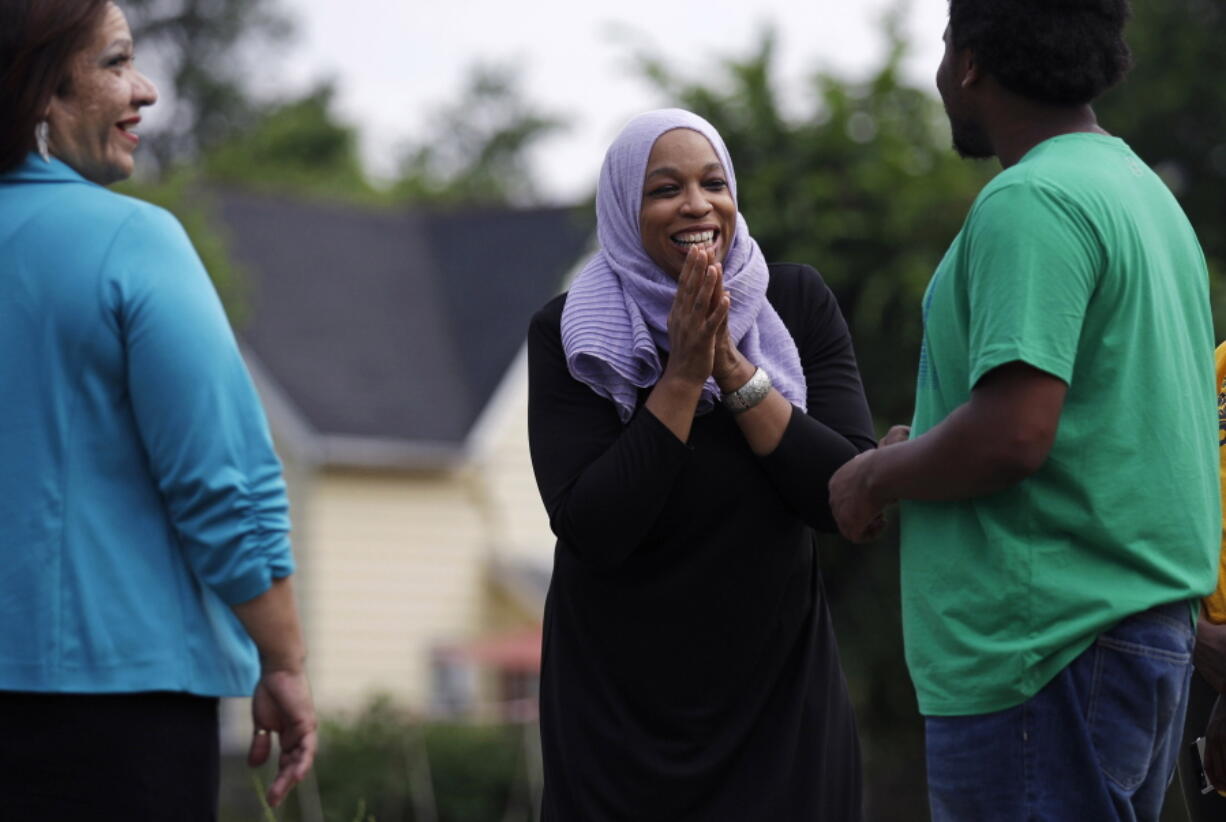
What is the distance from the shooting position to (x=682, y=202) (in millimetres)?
3678

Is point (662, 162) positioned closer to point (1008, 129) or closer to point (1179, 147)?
A: point (1008, 129)

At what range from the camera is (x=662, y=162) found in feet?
12.2

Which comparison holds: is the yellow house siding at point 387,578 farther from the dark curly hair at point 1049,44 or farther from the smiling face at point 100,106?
the dark curly hair at point 1049,44

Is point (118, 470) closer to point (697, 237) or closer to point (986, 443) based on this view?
point (697, 237)

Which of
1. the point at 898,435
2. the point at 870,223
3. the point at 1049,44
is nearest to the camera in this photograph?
the point at 1049,44

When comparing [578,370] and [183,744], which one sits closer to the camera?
[183,744]

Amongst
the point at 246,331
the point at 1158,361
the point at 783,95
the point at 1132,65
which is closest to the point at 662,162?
the point at 1132,65

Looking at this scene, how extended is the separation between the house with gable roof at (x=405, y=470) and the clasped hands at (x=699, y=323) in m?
16.5

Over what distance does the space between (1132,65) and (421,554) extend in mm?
19068

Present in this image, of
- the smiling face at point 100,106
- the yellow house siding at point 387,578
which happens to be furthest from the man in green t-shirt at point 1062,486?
the yellow house siding at point 387,578

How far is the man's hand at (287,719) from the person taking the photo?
3.30 meters

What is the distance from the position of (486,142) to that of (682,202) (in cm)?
6047

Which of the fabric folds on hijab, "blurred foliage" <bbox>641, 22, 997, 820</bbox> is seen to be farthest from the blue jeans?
"blurred foliage" <bbox>641, 22, 997, 820</bbox>

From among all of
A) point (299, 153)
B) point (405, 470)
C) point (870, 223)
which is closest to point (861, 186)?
point (870, 223)
